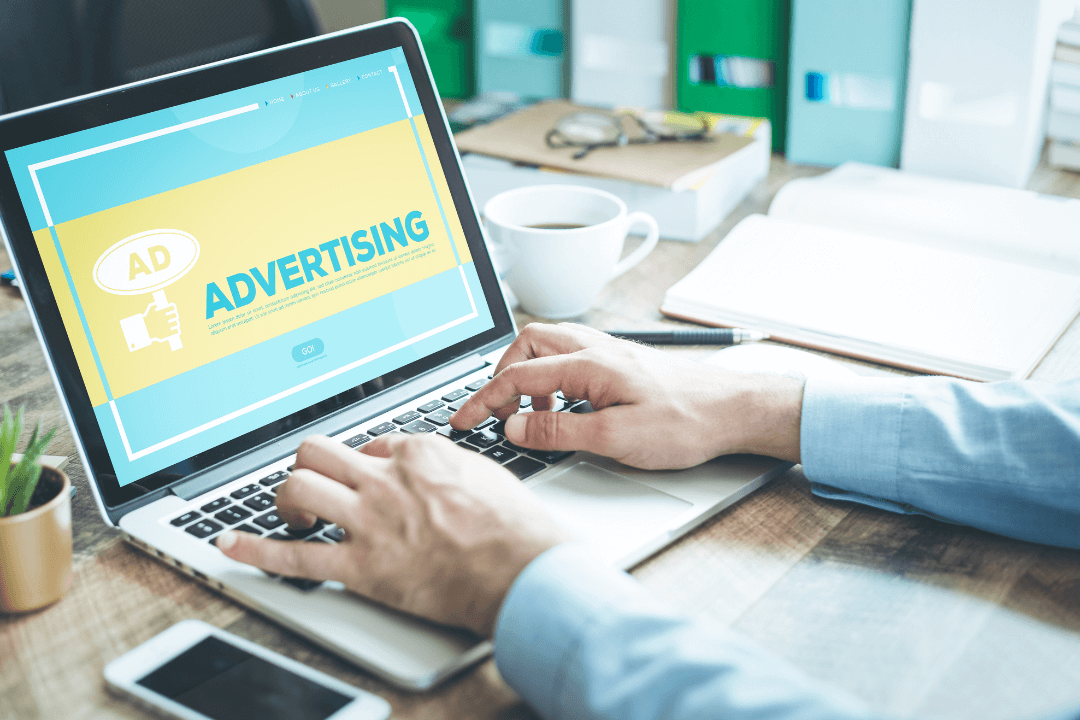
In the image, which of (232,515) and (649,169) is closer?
(232,515)

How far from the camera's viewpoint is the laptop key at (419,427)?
0.76 meters

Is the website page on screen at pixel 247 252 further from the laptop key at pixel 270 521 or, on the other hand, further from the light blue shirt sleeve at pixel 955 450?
the light blue shirt sleeve at pixel 955 450

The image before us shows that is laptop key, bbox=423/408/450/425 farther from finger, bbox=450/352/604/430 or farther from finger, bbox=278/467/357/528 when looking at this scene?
finger, bbox=278/467/357/528

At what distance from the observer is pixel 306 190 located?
78 centimetres

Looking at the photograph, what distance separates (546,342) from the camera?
0.81 metres

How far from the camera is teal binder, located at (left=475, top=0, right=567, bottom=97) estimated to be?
5.09ft

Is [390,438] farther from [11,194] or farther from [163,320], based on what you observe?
[11,194]

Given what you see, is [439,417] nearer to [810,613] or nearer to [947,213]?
[810,613]

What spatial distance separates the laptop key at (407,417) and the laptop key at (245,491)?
138mm

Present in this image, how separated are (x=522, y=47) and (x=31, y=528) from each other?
4.08 feet

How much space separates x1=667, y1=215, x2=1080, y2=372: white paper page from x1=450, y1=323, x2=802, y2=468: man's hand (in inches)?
9.4

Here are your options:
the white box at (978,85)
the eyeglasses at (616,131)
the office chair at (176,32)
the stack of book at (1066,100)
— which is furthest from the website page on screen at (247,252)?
the stack of book at (1066,100)

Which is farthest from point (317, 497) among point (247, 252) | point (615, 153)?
point (615, 153)

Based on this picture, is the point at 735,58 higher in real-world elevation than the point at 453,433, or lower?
higher
